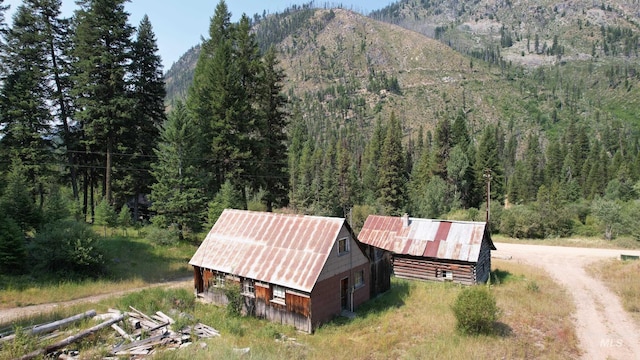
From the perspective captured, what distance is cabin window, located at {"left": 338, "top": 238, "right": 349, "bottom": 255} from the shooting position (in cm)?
1866

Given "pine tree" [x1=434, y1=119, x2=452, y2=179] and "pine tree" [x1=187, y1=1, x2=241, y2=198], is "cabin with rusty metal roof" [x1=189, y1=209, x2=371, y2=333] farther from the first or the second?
"pine tree" [x1=434, y1=119, x2=452, y2=179]

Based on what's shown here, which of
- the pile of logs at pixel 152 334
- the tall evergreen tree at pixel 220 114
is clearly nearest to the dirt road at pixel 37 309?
the pile of logs at pixel 152 334

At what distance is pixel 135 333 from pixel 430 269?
65.2ft

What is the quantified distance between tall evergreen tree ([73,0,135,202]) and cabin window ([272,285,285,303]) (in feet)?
63.4

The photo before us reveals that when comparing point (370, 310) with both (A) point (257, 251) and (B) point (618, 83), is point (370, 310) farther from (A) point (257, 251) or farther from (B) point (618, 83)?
(B) point (618, 83)

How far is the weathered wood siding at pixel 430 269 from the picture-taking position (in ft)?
83.9

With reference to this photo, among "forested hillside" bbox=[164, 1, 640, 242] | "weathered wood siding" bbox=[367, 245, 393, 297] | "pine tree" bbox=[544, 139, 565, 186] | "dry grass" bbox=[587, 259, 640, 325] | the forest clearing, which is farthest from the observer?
"pine tree" bbox=[544, 139, 565, 186]

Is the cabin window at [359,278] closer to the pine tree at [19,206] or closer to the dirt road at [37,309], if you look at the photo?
the dirt road at [37,309]

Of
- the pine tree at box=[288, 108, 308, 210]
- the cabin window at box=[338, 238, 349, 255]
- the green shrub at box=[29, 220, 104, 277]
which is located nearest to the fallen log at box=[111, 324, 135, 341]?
the green shrub at box=[29, 220, 104, 277]

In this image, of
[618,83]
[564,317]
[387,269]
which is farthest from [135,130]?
[618,83]

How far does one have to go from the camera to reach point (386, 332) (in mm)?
16844

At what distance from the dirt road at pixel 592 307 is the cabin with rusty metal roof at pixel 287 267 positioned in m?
10.7

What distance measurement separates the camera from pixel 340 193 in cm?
7119

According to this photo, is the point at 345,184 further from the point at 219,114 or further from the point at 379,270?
the point at 379,270
